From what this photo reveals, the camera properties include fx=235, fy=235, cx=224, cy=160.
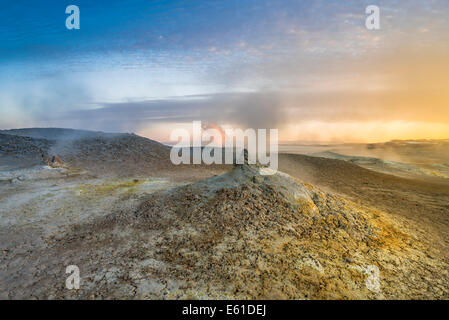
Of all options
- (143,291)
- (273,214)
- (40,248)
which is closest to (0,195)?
(40,248)

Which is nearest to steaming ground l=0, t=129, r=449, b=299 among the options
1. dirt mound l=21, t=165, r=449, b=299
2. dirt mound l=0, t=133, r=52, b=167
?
dirt mound l=21, t=165, r=449, b=299

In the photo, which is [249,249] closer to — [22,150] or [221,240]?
[221,240]

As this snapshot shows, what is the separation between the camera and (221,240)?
6027 millimetres

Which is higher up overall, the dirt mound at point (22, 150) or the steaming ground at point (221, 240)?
the dirt mound at point (22, 150)

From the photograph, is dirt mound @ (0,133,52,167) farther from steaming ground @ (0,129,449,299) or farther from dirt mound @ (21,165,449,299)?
dirt mound @ (21,165,449,299)

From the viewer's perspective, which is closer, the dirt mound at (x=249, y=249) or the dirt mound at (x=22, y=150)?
the dirt mound at (x=249, y=249)

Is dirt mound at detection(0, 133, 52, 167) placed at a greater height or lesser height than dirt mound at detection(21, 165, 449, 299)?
greater

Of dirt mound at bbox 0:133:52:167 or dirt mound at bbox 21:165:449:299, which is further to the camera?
dirt mound at bbox 0:133:52:167

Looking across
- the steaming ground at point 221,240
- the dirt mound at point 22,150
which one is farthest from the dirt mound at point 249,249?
the dirt mound at point 22,150

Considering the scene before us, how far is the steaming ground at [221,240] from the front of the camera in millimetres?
4535

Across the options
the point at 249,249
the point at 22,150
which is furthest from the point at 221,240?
the point at 22,150

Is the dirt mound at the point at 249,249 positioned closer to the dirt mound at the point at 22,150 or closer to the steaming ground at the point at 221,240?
the steaming ground at the point at 221,240

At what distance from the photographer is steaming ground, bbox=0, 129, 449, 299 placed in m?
4.54
